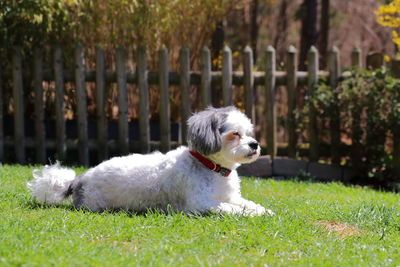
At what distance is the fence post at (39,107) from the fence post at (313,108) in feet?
12.6

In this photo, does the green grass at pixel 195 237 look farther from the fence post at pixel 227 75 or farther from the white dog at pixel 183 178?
the fence post at pixel 227 75

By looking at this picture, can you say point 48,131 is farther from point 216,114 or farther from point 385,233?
Result: point 385,233

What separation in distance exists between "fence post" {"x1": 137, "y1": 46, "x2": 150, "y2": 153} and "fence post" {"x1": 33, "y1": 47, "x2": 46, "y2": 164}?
4.71 ft

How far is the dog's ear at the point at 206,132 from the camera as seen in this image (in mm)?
4992

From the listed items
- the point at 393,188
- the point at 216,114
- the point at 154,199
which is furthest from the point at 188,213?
the point at 393,188

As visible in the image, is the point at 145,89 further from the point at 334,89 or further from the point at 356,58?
the point at 356,58

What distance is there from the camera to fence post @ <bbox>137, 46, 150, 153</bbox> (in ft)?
30.1

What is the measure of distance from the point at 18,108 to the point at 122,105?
60.7 inches

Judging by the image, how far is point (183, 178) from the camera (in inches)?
202

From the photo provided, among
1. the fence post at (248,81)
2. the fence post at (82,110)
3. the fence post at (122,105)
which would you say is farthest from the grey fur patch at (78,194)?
the fence post at (248,81)

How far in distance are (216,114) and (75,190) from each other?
140 cm

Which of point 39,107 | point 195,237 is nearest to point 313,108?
point 39,107

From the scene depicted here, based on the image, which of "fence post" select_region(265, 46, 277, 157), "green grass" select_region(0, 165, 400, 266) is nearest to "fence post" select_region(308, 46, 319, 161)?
"fence post" select_region(265, 46, 277, 157)

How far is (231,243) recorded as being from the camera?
4.24 m
